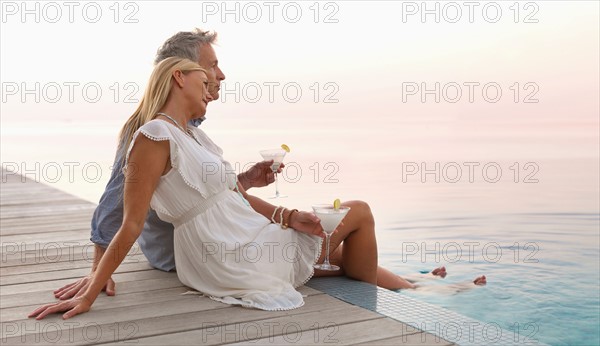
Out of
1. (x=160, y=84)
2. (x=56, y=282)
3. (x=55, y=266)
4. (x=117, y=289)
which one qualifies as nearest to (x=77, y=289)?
(x=117, y=289)

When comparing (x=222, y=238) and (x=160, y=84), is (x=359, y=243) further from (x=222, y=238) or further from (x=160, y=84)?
(x=160, y=84)

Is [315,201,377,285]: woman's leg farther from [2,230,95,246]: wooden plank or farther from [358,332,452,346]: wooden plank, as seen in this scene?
[2,230,95,246]: wooden plank

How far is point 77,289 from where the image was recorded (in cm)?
262

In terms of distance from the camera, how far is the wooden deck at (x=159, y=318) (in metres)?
2.08

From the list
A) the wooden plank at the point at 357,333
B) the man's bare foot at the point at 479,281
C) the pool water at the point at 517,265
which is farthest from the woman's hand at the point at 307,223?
the man's bare foot at the point at 479,281

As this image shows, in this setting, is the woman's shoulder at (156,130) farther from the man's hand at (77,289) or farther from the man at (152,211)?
the man's hand at (77,289)

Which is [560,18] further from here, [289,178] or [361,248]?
[361,248]

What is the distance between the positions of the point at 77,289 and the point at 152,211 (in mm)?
460

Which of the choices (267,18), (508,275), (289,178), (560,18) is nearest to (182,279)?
(267,18)

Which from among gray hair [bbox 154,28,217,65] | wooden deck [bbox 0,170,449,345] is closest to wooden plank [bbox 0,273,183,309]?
wooden deck [bbox 0,170,449,345]

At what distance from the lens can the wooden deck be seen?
208 centimetres

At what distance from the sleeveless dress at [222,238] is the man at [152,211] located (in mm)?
299

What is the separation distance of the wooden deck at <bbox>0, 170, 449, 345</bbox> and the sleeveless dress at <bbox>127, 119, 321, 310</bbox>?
0.24 ft

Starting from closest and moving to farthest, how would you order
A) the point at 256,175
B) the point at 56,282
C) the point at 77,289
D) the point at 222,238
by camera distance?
the point at 222,238 < the point at 77,289 < the point at 56,282 < the point at 256,175
